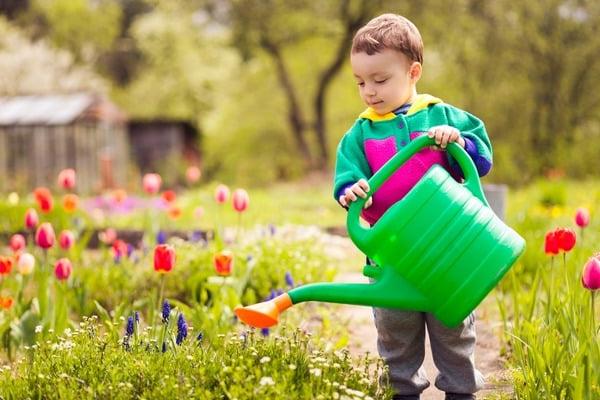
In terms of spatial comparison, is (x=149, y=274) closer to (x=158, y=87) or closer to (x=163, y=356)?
(x=163, y=356)

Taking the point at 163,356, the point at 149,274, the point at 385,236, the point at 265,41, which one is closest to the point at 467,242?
the point at 385,236

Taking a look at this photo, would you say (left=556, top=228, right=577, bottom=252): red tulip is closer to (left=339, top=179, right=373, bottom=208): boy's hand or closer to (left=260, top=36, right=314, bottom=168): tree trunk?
(left=339, top=179, right=373, bottom=208): boy's hand

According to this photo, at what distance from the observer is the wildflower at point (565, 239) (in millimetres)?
2984

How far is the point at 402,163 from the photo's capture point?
231cm

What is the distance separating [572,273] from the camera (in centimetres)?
335

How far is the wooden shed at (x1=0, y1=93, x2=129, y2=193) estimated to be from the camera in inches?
545

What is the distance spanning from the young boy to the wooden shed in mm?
11692

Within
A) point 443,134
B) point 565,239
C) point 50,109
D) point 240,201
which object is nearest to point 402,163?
point 443,134

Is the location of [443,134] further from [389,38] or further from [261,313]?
[261,313]

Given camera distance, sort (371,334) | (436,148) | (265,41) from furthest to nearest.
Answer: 1. (265,41)
2. (371,334)
3. (436,148)

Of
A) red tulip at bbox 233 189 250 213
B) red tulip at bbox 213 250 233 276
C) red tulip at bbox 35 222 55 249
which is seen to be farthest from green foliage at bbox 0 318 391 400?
red tulip at bbox 233 189 250 213

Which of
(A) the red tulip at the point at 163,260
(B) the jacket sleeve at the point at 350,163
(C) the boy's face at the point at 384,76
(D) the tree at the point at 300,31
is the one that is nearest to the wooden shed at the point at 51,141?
(D) the tree at the point at 300,31

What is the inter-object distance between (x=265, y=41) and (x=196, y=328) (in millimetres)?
13271

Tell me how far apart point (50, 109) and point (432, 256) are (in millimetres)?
13002
